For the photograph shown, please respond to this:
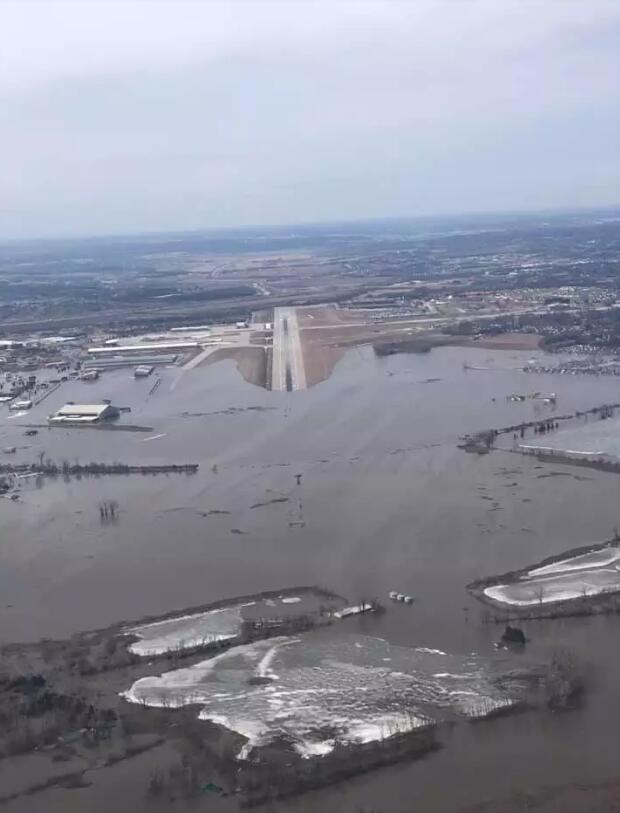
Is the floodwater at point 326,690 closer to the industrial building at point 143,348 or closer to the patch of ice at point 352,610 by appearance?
the patch of ice at point 352,610

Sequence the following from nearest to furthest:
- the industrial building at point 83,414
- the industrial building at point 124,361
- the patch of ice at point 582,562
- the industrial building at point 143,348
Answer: the patch of ice at point 582,562 → the industrial building at point 83,414 → the industrial building at point 124,361 → the industrial building at point 143,348

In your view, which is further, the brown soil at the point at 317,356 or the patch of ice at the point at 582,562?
the brown soil at the point at 317,356

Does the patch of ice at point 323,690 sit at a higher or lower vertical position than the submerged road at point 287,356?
lower

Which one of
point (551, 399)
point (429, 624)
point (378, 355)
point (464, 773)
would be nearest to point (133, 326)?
point (378, 355)

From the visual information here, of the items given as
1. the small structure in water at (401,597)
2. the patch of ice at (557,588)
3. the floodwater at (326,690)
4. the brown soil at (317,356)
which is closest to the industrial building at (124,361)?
the brown soil at (317,356)

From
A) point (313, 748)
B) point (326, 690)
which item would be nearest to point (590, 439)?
point (326, 690)

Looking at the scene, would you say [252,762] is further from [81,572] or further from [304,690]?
[81,572]

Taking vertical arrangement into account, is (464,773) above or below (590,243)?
below
